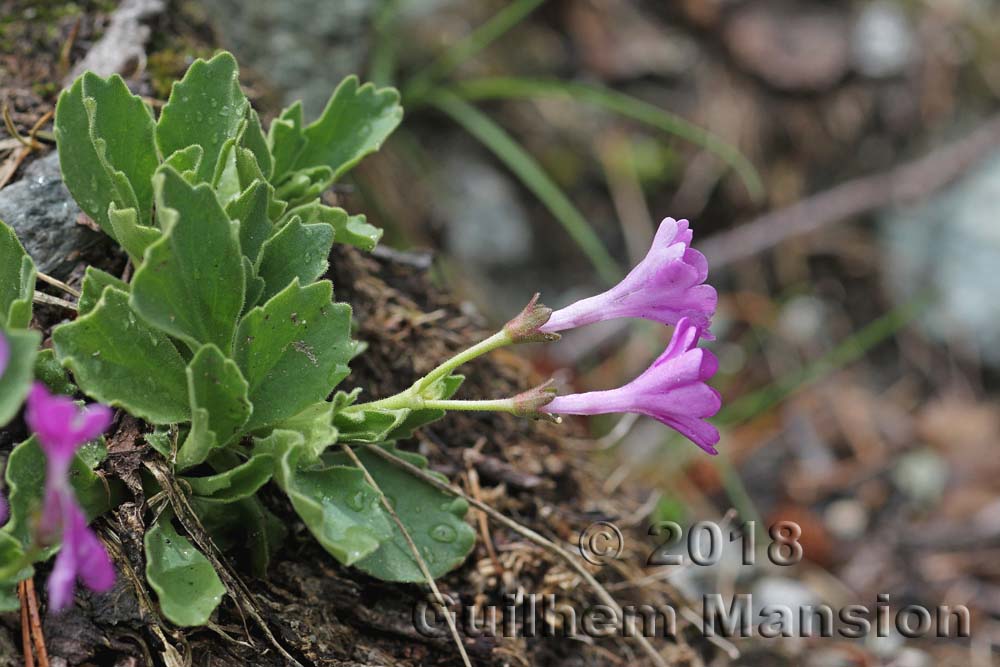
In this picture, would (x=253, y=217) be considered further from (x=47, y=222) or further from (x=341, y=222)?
(x=47, y=222)

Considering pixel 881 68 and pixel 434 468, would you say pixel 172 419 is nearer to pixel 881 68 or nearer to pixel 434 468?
pixel 434 468

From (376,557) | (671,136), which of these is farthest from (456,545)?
(671,136)

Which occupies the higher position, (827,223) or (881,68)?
(881,68)


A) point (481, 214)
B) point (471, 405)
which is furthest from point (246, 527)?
point (481, 214)

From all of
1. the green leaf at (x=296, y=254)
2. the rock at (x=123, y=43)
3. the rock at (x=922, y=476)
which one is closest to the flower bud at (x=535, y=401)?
the green leaf at (x=296, y=254)

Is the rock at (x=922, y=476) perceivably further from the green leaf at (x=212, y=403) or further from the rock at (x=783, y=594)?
the green leaf at (x=212, y=403)

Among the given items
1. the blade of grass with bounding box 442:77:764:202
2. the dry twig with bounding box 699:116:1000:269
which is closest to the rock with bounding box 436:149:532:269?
the blade of grass with bounding box 442:77:764:202

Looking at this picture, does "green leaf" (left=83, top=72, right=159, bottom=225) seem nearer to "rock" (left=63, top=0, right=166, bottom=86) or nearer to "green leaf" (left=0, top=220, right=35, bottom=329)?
"green leaf" (left=0, top=220, right=35, bottom=329)
